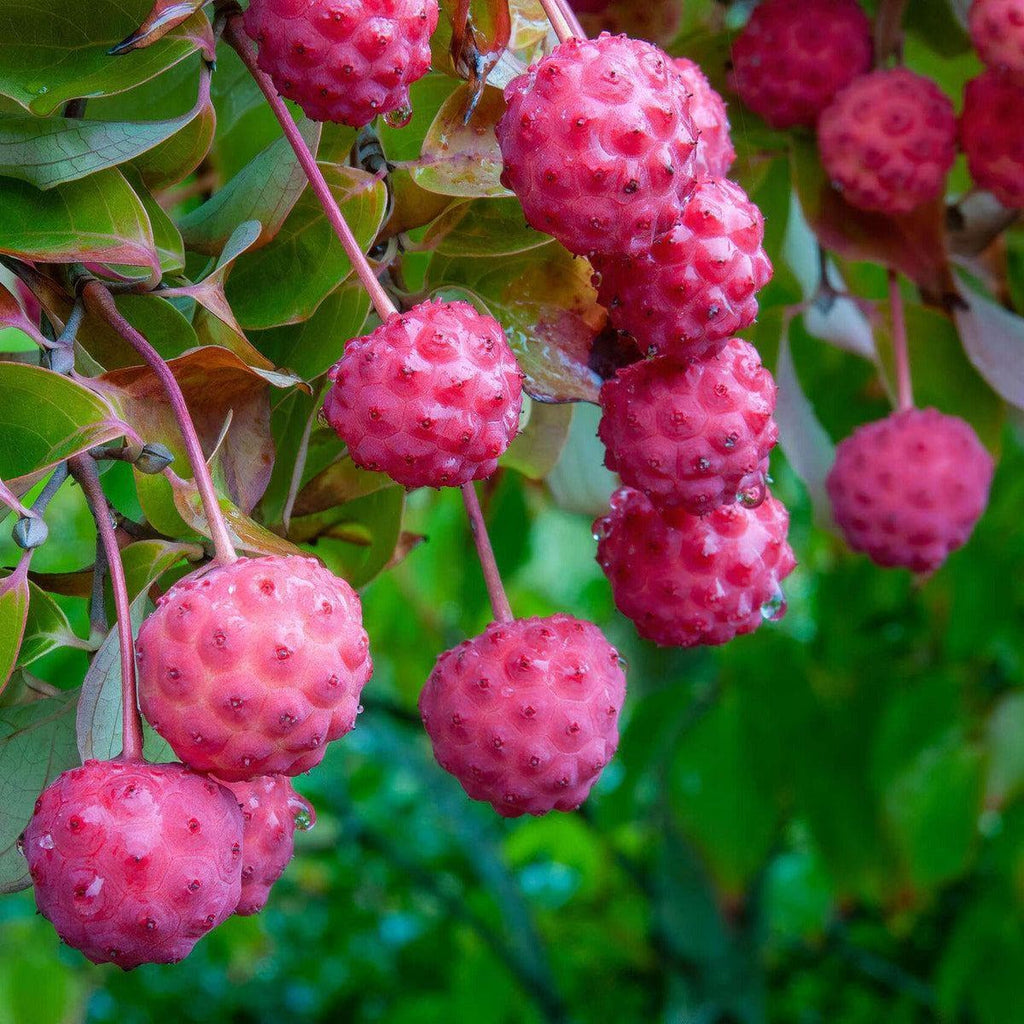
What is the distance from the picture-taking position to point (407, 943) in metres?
2.84

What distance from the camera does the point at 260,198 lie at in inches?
22.5

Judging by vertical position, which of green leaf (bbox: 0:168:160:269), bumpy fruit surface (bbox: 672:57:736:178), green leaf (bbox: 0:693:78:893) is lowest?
green leaf (bbox: 0:693:78:893)

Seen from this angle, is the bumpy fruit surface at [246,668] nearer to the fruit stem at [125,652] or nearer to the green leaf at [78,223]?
the fruit stem at [125,652]

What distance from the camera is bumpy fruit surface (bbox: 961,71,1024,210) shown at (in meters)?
0.81

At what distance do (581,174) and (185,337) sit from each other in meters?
0.20

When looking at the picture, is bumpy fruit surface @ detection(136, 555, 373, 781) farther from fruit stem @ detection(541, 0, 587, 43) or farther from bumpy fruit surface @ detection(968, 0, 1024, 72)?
bumpy fruit surface @ detection(968, 0, 1024, 72)

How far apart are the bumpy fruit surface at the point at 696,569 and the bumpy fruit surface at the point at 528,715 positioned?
0.20ft

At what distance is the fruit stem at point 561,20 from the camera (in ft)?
1.63

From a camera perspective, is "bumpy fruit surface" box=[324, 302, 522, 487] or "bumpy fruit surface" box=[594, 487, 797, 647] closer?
"bumpy fruit surface" box=[324, 302, 522, 487]

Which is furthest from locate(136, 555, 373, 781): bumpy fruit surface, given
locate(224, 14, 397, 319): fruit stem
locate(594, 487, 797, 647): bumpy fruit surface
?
locate(594, 487, 797, 647): bumpy fruit surface

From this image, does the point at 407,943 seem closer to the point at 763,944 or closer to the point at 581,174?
the point at 763,944

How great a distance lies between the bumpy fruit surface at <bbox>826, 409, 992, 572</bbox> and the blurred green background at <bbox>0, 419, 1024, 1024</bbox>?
0.27 metres

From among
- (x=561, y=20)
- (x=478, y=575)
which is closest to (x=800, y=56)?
(x=561, y=20)

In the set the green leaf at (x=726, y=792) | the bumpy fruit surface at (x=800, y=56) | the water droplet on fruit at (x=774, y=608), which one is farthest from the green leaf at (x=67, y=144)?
the green leaf at (x=726, y=792)
